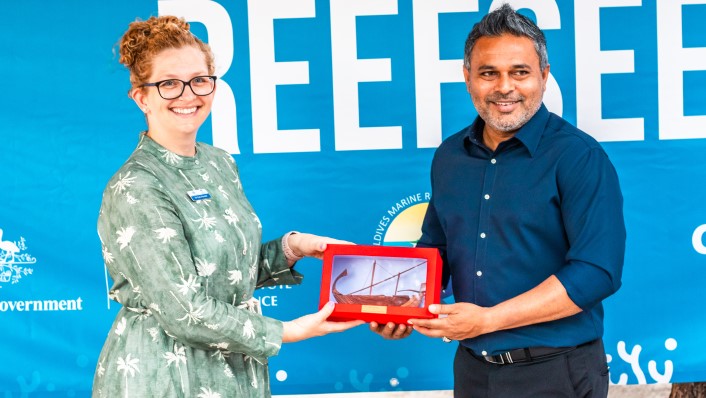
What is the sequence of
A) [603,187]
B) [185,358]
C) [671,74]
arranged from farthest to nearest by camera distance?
[671,74] < [603,187] < [185,358]

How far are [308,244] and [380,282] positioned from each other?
0.94 ft

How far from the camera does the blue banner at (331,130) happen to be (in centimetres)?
346

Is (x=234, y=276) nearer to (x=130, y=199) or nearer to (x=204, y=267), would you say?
(x=204, y=267)

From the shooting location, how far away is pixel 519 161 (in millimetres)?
2525

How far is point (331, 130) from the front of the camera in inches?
138

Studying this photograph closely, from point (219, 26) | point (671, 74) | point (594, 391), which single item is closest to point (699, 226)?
point (671, 74)

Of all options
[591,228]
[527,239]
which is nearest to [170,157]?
[527,239]

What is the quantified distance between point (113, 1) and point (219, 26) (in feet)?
1.46

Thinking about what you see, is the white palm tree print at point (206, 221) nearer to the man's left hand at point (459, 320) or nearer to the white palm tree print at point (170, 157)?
the white palm tree print at point (170, 157)

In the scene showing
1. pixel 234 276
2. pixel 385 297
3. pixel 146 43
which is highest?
pixel 146 43

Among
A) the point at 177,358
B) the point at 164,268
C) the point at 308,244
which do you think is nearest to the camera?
the point at 164,268

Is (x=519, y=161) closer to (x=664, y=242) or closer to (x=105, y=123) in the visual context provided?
(x=664, y=242)

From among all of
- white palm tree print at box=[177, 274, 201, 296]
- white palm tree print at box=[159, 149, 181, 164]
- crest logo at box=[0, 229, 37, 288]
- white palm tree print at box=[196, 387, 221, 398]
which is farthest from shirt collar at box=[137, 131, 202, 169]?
crest logo at box=[0, 229, 37, 288]

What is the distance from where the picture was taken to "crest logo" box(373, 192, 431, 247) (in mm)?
3547
